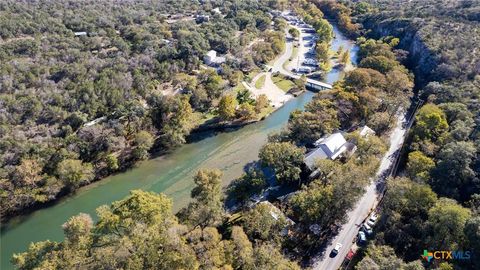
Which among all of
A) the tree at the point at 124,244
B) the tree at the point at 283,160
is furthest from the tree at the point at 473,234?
the tree at the point at 124,244

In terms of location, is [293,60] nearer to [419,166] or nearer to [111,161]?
[419,166]

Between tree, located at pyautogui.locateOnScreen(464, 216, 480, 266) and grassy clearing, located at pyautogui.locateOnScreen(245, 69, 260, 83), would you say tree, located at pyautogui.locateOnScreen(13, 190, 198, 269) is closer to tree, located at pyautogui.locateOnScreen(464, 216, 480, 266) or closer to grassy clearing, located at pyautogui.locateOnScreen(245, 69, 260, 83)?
tree, located at pyautogui.locateOnScreen(464, 216, 480, 266)

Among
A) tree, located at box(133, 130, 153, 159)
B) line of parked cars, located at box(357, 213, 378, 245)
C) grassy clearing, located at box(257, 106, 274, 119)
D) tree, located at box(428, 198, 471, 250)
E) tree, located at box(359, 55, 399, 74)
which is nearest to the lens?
tree, located at box(428, 198, 471, 250)

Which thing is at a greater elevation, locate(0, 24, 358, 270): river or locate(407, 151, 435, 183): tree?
locate(407, 151, 435, 183): tree

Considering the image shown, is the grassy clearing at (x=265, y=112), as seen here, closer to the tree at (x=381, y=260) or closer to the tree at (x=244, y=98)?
the tree at (x=244, y=98)

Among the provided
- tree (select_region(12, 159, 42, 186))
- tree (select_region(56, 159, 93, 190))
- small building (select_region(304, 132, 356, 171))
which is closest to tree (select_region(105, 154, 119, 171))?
tree (select_region(56, 159, 93, 190))

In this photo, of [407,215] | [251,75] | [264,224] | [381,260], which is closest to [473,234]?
[407,215]
